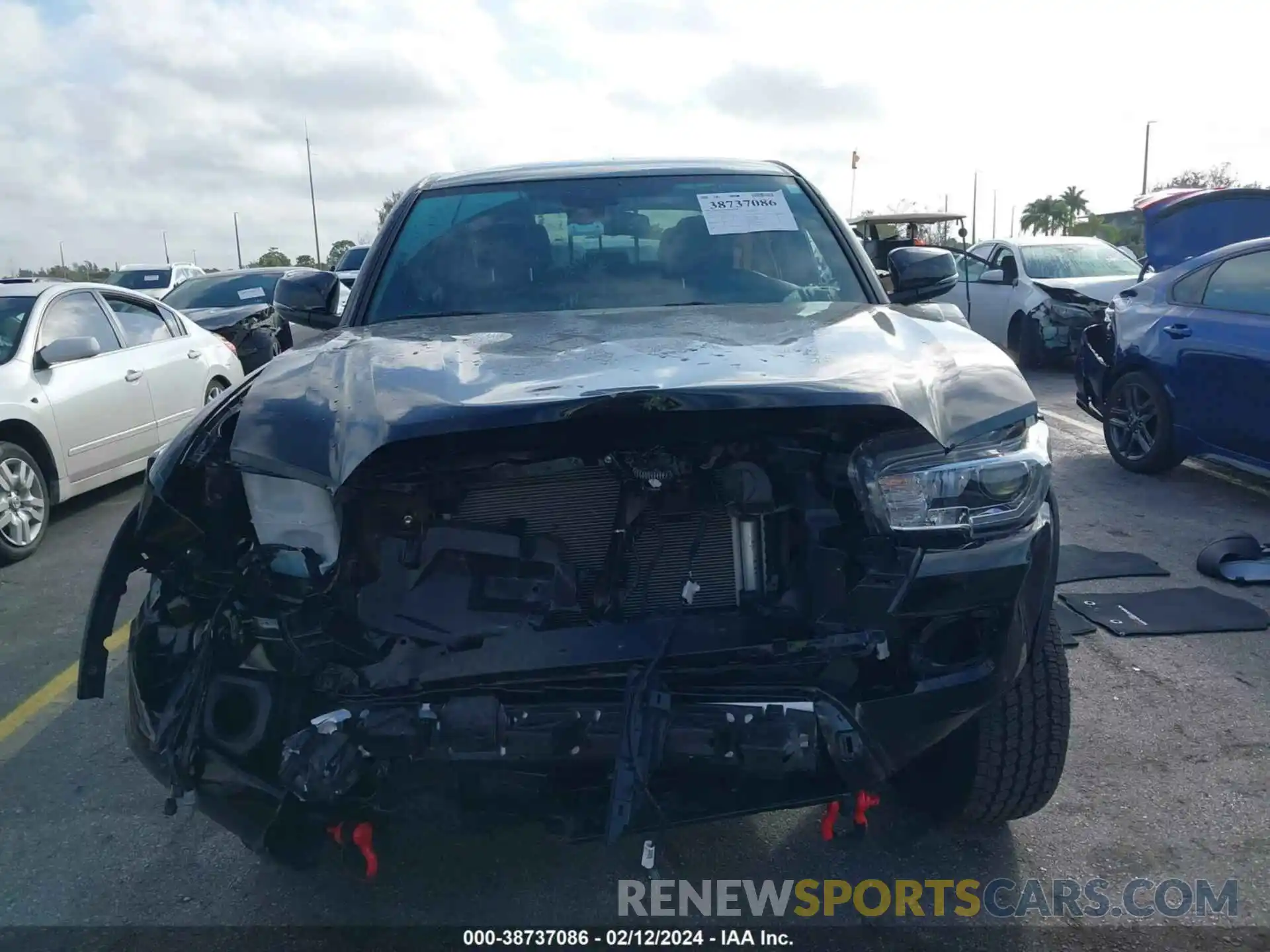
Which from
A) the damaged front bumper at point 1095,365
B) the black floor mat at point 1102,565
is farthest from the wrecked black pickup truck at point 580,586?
the damaged front bumper at point 1095,365

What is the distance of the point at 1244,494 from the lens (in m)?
6.74

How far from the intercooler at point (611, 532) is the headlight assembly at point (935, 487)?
352 mm

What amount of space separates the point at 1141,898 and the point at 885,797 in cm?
73

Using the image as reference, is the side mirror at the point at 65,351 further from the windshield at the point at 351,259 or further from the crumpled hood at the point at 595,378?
the windshield at the point at 351,259

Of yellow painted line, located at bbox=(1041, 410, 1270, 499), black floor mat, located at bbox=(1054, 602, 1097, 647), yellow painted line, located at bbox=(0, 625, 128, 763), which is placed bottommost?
yellow painted line, located at bbox=(1041, 410, 1270, 499)

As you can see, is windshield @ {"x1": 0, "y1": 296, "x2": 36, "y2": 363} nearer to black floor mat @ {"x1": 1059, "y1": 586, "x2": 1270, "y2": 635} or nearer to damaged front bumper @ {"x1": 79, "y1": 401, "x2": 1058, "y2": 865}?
damaged front bumper @ {"x1": 79, "y1": 401, "x2": 1058, "y2": 865}

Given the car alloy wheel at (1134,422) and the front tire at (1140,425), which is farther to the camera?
the car alloy wheel at (1134,422)

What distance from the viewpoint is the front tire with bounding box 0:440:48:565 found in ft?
19.4

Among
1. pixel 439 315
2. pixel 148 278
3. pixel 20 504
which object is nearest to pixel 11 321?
pixel 20 504

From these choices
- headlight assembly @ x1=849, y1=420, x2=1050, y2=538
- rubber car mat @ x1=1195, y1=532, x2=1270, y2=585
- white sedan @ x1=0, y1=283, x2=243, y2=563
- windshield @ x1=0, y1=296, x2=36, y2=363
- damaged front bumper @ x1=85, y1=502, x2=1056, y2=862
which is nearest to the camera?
damaged front bumper @ x1=85, y1=502, x2=1056, y2=862

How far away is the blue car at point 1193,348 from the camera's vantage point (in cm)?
617

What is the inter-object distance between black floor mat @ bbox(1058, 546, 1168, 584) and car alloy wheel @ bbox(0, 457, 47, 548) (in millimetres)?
5456

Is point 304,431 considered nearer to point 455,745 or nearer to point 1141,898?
point 455,745

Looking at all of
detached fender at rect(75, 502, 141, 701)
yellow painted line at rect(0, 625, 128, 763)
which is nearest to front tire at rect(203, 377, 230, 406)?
yellow painted line at rect(0, 625, 128, 763)
